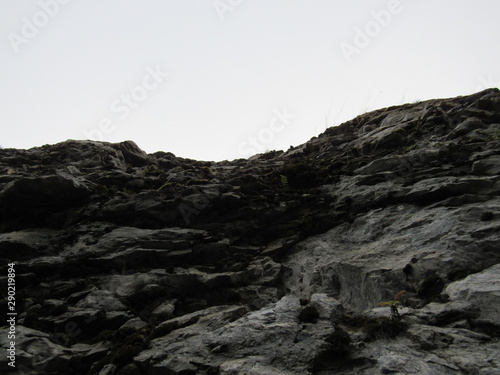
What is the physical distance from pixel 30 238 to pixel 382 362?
23.2 m

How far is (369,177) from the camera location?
2652 centimetres

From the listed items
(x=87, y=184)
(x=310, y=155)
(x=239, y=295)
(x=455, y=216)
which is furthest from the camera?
(x=310, y=155)

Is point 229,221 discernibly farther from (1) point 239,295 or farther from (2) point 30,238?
(2) point 30,238

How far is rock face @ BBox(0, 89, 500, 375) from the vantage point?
1256 centimetres

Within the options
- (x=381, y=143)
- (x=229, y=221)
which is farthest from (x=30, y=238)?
(x=381, y=143)

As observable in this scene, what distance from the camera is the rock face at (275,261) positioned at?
1256cm

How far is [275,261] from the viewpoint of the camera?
23.2 m

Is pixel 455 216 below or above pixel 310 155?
below

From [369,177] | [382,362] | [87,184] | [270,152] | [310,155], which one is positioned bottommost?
[382,362]

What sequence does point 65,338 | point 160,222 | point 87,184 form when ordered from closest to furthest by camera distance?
point 65,338 < point 160,222 < point 87,184

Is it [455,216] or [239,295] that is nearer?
[455,216]

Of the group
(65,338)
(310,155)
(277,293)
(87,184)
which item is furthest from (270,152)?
(65,338)

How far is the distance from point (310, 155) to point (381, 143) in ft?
30.3

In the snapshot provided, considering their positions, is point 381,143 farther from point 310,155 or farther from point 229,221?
point 229,221
